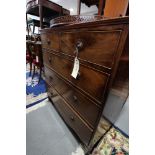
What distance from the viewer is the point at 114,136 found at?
3.70ft

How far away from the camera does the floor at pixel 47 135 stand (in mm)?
966

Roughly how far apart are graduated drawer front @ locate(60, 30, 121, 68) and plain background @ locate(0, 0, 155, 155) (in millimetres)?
95

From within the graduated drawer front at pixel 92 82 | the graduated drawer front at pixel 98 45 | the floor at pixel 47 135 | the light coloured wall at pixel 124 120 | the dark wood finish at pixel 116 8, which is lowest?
the floor at pixel 47 135

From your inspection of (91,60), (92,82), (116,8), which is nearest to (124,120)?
(92,82)

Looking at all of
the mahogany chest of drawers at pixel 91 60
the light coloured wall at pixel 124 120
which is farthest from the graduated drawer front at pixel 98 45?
the light coloured wall at pixel 124 120

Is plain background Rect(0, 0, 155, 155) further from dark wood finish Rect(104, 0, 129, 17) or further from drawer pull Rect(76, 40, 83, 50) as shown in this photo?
dark wood finish Rect(104, 0, 129, 17)

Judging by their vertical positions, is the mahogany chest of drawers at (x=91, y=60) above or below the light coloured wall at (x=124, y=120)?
above
